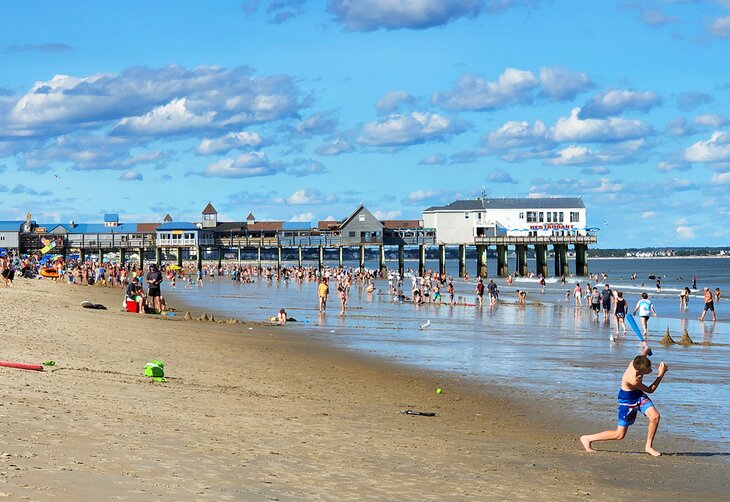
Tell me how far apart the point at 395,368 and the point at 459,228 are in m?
82.5

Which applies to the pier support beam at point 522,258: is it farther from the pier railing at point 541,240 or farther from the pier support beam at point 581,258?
the pier support beam at point 581,258

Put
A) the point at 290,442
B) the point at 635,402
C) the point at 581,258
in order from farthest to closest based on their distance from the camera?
1. the point at 581,258
2. the point at 635,402
3. the point at 290,442

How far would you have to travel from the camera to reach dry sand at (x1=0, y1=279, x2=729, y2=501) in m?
7.52

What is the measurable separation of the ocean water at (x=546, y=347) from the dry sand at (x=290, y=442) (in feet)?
4.18

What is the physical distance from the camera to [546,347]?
23.6 metres

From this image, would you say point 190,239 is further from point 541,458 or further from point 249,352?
point 541,458

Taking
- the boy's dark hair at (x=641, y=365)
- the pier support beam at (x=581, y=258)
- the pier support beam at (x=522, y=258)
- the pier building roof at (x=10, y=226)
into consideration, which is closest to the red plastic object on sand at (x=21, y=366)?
the boy's dark hair at (x=641, y=365)

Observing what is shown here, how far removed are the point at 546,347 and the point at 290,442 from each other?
49.1ft

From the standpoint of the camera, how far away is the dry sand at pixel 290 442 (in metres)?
7.52

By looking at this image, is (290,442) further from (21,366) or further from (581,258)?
(581,258)

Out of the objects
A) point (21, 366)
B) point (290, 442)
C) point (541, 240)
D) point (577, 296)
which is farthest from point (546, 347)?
point (541, 240)

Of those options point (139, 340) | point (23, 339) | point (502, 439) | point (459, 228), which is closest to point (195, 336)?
point (139, 340)

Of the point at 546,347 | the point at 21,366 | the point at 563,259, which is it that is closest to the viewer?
the point at 21,366

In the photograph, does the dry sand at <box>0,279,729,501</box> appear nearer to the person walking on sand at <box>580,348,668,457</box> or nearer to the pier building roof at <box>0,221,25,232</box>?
the person walking on sand at <box>580,348,668,457</box>
